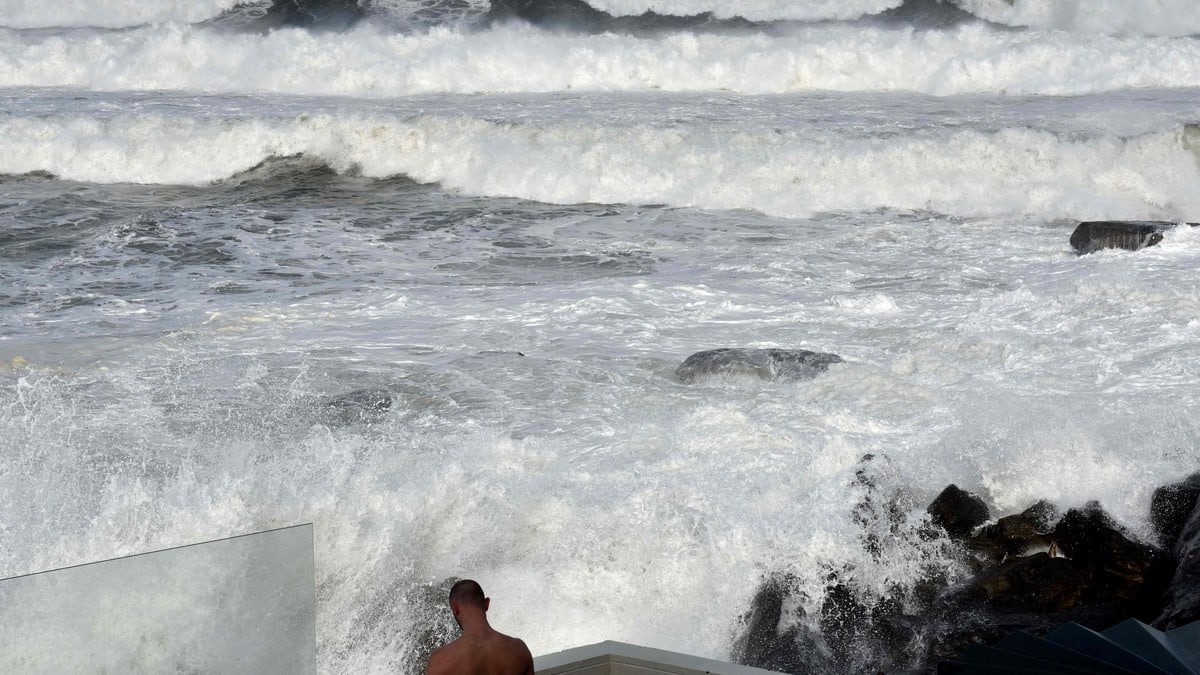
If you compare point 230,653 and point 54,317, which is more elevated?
point 230,653

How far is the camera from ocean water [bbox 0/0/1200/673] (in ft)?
20.0

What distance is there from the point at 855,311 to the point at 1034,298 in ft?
4.88

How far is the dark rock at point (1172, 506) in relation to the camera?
572 cm

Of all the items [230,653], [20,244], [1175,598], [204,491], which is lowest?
[20,244]

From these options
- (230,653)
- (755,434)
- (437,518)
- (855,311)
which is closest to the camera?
(230,653)

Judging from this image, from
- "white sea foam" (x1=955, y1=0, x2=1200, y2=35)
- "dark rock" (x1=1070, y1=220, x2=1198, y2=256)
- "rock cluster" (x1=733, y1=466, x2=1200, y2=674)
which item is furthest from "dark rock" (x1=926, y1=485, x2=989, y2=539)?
"white sea foam" (x1=955, y1=0, x2=1200, y2=35)

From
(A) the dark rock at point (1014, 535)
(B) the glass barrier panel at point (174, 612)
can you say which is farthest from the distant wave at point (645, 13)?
(B) the glass barrier panel at point (174, 612)

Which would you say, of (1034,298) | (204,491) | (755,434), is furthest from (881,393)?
(204,491)

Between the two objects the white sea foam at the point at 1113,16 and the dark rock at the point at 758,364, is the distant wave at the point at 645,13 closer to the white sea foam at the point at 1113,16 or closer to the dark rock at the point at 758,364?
the white sea foam at the point at 1113,16

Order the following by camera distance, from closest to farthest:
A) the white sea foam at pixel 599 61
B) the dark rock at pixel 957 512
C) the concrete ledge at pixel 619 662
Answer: the concrete ledge at pixel 619 662 → the dark rock at pixel 957 512 → the white sea foam at pixel 599 61

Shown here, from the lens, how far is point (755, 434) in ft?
23.5

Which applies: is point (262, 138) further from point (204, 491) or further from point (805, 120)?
point (204, 491)

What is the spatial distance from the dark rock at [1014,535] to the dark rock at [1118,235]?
23.5 ft

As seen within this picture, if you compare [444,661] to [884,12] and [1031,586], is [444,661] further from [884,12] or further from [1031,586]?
[884,12]
